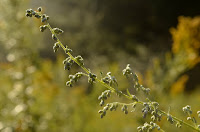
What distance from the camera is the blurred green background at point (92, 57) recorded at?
1.95 meters

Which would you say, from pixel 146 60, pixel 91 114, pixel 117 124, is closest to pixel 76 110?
pixel 91 114

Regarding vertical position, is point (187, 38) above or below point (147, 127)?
above

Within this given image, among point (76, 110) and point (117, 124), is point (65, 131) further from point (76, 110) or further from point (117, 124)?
point (117, 124)

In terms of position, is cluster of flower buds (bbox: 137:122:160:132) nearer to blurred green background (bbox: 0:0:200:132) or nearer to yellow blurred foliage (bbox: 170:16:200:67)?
blurred green background (bbox: 0:0:200:132)

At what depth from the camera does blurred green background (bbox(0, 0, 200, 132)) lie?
6.41 feet

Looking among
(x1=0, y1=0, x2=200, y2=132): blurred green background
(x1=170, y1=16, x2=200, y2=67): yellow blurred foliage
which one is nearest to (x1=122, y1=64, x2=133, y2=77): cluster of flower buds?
(x1=0, y1=0, x2=200, y2=132): blurred green background

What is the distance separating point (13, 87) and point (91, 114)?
2.02ft

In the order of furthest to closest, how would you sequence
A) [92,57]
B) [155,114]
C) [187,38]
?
[92,57] → [187,38] → [155,114]

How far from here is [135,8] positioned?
10.8 feet

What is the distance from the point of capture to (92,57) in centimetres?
318

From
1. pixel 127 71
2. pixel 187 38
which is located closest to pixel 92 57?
pixel 187 38

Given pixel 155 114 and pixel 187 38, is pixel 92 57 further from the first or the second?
pixel 155 114

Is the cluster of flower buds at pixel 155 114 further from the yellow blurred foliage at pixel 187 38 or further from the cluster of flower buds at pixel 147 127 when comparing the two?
the yellow blurred foliage at pixel 187 38

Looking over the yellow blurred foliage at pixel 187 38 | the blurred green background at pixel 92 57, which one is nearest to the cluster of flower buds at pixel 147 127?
the blurred green background at pixel 92 57
